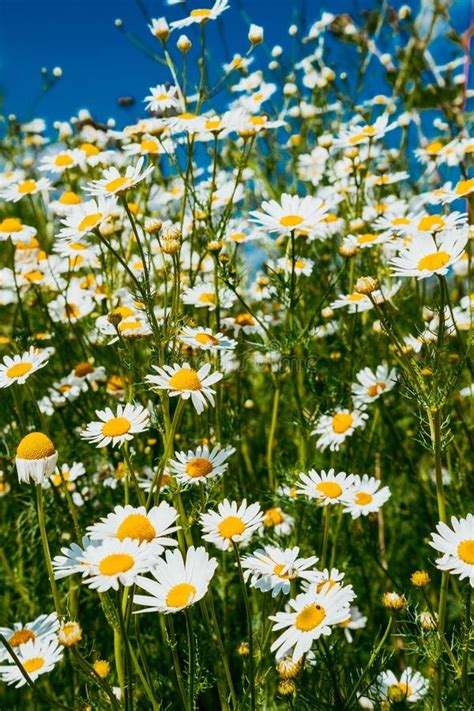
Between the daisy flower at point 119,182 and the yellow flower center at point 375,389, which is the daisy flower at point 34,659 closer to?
the daisy flower at point 119,182

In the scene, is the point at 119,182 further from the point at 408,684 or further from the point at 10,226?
the point at 408,684

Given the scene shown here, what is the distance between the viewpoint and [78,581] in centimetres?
208

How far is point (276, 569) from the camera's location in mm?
1444

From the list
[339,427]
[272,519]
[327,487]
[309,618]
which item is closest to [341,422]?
[339,427]

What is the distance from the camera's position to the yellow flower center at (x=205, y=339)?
181 cm

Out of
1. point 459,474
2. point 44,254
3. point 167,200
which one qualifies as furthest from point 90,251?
point 459,474

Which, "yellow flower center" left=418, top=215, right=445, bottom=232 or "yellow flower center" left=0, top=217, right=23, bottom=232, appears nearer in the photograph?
"yellow flower center" left=418, top=215, right=445, bottom=232

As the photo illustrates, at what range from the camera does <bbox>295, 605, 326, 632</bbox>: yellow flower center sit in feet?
4.36

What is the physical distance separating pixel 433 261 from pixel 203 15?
130 cm

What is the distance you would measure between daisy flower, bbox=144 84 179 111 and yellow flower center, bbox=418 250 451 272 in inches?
51.1

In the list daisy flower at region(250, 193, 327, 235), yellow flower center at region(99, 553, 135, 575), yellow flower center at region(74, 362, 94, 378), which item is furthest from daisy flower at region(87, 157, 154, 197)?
yellow flower center at region(99, 553, 135, 575)

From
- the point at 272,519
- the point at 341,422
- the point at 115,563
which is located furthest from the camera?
the point at 341,422

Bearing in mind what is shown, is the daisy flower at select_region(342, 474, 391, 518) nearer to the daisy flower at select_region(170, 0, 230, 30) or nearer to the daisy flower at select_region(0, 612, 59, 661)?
the daisy flower at select_region(0, 612, 59, 661)

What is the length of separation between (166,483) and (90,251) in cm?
119
